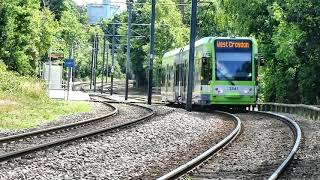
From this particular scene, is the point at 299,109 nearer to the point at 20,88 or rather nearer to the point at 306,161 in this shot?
the point at 20,88

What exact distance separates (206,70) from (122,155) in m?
17.4

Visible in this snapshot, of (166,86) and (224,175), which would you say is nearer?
(224,175)

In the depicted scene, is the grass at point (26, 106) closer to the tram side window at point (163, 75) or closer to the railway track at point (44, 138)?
the railway track at point (44, 138)

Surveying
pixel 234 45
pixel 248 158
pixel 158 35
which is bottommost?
pixel 248 158

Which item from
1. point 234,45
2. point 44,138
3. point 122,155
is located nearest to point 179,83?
point 234,45

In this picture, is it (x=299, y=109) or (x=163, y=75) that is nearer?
Result: (x=299, y=109)

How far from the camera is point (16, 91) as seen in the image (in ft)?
121

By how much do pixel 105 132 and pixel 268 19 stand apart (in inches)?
1269

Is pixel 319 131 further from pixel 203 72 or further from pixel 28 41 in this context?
pixel 28 41

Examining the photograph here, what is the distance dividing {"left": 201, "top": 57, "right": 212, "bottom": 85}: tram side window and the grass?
5.47 m

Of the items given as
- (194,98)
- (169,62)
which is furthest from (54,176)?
(169,62)

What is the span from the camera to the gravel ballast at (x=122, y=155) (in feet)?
35.4

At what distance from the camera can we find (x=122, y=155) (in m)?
13.5

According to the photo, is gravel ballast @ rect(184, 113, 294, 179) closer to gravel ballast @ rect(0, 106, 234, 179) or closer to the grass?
gravel ballast @ rect(0, 106, 234, 179)
